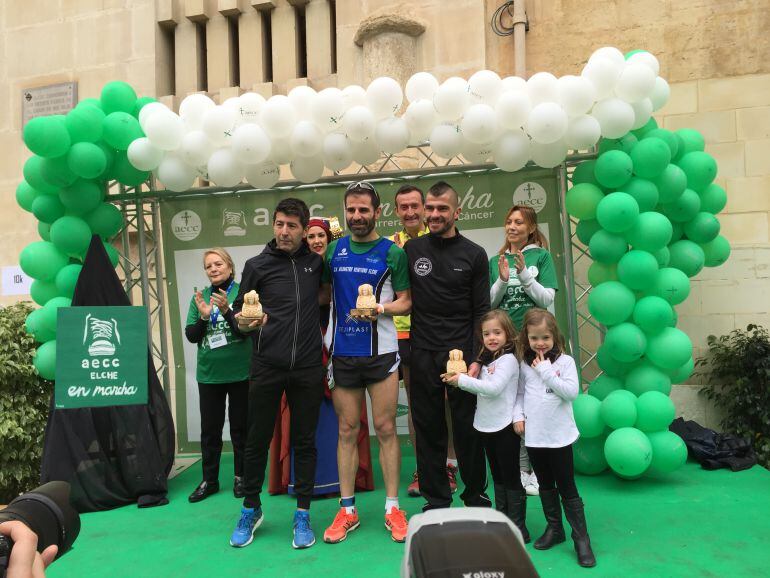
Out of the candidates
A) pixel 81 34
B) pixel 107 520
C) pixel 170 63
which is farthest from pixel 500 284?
pixel 81 34

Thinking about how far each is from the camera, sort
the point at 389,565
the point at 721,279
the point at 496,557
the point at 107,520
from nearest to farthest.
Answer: the point at 496,557 → the point at 389,565 → the point at 107,520 → the point at 721,279

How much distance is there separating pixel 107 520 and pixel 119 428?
0.65m

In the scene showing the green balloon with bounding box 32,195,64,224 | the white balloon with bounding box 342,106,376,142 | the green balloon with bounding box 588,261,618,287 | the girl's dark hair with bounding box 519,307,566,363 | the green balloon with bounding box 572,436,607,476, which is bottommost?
the green balloon with bounding box 572,436,607,476

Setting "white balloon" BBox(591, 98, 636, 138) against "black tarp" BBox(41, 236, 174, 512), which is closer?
"white balloon" BBox(591, 98, 636, 138)

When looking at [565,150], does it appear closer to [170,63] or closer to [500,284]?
[500,284]

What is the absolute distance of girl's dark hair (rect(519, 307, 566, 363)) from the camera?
3.40 metres

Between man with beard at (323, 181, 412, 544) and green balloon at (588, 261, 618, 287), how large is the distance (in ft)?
5.48

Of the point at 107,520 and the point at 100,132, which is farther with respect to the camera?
the point at 100,132

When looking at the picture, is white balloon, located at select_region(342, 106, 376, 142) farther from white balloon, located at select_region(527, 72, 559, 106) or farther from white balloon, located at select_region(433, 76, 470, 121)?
white balloon, located at select_region(527, 72, 559, 106)

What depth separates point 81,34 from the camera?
8789 mm

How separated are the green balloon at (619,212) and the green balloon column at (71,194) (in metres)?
3.38

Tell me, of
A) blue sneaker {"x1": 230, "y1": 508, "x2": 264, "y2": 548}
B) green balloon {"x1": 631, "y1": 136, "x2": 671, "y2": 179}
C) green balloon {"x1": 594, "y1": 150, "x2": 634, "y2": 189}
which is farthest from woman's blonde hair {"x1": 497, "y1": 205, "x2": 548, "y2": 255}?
blue sneaker {"x1": 230, "y1": 508, "x2": 264, "y2": 548}

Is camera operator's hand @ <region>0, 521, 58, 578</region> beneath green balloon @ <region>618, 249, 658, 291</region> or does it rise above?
beneath

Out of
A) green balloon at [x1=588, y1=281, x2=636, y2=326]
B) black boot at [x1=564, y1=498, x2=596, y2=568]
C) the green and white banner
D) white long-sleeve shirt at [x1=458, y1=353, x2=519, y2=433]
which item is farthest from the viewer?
the green and white banner
